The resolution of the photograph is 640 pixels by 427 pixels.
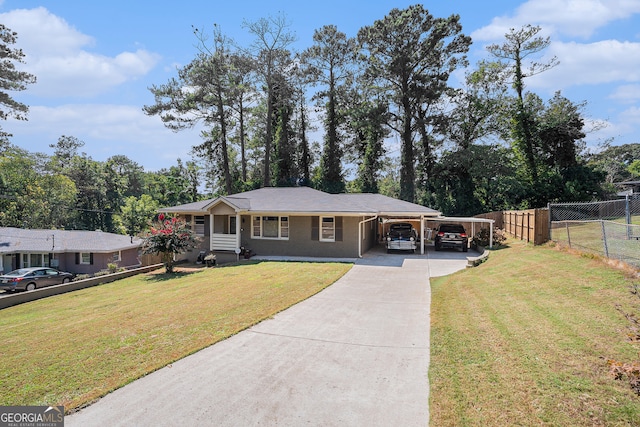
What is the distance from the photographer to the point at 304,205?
1789 centimetres

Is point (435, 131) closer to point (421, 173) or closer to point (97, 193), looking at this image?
point (421, 173)

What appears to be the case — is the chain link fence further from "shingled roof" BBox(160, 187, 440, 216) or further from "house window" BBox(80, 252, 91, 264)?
"house window" BBox(80, 252, 91, 264)

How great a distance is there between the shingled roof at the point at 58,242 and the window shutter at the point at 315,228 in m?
16.1

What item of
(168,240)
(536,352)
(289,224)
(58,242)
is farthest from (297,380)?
(58,242)

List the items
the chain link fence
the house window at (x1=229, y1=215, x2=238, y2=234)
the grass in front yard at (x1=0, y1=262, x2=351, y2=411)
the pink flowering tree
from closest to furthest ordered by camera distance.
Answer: the grass in front yard at (x1=0, y1=262, x2=351, y2=411) → the chain link fence → the pink flowering tree → the house window at (x1=229, y1=215, x2=238, y2=234)

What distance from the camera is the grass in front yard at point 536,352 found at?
3557 mm

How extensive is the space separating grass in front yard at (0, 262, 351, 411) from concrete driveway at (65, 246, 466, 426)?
19.6 inches

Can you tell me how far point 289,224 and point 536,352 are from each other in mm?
13930

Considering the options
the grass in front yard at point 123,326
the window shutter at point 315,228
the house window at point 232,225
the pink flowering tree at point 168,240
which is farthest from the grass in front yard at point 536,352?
the house window at point 232,225

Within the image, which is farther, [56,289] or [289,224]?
[289,224]

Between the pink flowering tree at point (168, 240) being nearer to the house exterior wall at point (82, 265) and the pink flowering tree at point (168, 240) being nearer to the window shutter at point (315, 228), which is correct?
the window shutter at point (315, 228)

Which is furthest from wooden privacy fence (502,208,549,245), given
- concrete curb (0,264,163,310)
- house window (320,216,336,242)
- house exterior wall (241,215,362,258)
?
concrete curb (0,264,163,310)

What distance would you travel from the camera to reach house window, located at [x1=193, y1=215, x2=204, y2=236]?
19.3 metres

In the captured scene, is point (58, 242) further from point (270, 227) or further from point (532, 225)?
point (532, 225)
